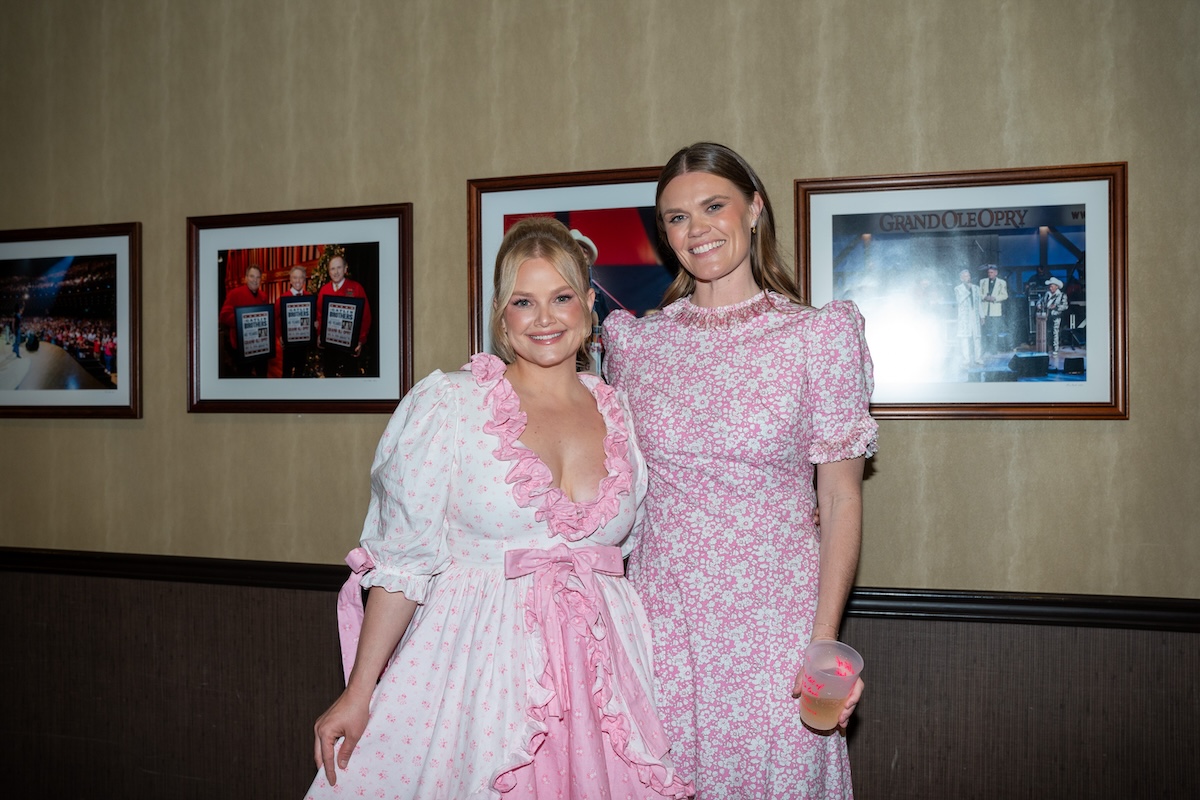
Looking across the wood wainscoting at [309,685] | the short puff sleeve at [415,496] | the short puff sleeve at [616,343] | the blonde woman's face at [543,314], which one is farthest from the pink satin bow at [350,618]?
the wood wainscoting at [309,685]

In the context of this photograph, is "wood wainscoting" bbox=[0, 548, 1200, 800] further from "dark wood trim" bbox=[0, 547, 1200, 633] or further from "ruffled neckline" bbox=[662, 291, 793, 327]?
"ruffled neckline" bbox=[662, 291, 793, 327]

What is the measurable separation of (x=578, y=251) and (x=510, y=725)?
86 cm

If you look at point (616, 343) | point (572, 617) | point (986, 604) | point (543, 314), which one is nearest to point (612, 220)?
point (616, 343)

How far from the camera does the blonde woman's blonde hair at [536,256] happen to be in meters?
1.69

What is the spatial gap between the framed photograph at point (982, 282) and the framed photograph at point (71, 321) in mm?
2085

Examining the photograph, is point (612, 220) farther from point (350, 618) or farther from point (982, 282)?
point (350, 618)

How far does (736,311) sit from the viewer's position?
6.03ft

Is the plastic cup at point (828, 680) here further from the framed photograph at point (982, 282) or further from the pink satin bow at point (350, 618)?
the framed photograph at point (982, 282)

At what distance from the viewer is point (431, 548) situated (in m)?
1.59

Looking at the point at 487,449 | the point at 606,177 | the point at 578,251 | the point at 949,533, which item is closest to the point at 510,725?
the point at 487,449

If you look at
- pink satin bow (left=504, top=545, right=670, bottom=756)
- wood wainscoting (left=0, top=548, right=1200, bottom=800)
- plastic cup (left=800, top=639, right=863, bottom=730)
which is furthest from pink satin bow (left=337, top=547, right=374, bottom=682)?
wood wainscoting (left=0, top=548, right=1200, bottom=800)

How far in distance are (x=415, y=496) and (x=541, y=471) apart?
22 centimetres

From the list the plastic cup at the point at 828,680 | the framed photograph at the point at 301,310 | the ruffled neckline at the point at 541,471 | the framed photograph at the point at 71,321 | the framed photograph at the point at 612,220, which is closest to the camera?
the plastic cup at the point at 828,680

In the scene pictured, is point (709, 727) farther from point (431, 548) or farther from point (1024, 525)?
point (1024, 525)
